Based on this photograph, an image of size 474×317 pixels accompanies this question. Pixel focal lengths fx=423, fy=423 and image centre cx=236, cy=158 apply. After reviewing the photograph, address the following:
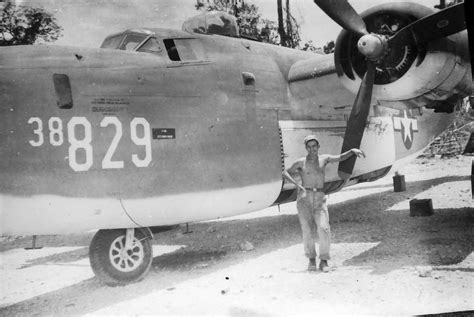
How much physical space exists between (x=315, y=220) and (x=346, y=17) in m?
2.96

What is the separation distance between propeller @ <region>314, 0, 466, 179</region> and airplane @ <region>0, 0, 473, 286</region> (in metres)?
0.02

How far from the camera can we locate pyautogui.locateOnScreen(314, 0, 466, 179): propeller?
18.0ft

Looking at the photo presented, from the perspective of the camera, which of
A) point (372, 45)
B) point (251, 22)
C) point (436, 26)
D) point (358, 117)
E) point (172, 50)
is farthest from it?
point (251, 22)

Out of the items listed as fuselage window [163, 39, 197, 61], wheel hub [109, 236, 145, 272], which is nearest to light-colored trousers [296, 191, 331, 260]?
wheel hub [109, 236, 145, 272]

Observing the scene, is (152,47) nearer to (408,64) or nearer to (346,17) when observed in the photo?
(346,17)

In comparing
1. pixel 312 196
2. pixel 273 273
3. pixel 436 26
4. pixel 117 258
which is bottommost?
pixel 273 273

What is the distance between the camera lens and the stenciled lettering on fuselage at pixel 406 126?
10.2 m

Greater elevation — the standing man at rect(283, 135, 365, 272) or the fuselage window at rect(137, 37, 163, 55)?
the fuselage window at rect(137, 37, 163, 55)

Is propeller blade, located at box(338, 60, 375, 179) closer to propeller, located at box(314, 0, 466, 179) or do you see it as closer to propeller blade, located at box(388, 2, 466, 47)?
propeller, located at box(314, 0, 466, 179)

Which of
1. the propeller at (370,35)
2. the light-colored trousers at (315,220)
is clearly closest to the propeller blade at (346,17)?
the propeller at (370,35)

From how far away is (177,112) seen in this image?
17.9 feet

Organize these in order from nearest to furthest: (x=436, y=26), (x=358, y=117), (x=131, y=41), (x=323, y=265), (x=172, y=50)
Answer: (x=323, y=265), (x=436, y=26), (x=172, y=50), (x=131, y=41), (x=358, y=117)

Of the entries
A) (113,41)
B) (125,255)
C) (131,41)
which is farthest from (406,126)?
(125,255)

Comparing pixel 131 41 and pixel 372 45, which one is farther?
pixel 131 41
